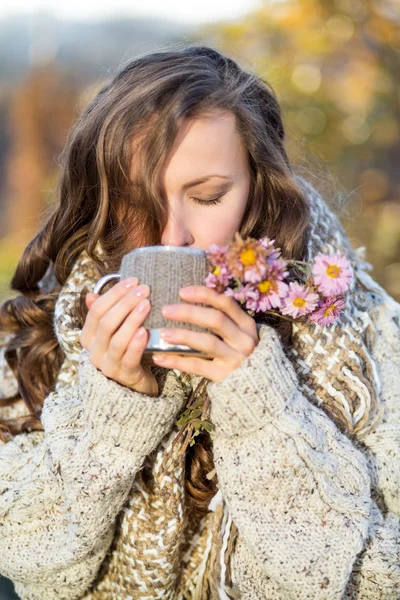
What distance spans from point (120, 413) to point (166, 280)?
339mm

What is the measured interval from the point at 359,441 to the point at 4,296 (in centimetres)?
134

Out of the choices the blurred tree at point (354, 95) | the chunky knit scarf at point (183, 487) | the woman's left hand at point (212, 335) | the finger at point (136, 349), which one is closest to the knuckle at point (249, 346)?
the woman's left hand at point (212, 335)

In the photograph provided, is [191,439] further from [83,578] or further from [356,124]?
[356,124]

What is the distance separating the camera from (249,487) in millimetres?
1493

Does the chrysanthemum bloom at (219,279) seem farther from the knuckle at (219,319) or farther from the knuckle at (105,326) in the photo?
the knuckle at (105,326)

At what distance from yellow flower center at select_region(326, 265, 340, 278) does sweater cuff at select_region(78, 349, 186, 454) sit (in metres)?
0.46

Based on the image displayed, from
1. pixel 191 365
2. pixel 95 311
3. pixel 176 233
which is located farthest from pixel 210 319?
pixel 176 233

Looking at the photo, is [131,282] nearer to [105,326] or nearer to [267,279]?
[105,326]

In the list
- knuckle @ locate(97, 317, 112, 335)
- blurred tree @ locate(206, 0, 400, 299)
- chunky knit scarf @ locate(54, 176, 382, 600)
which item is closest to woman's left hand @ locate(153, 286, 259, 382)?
knuckle @ locate(97, 317, 112, 335)

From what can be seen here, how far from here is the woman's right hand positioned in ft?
4.27

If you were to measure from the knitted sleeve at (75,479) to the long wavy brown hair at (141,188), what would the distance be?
27 cm

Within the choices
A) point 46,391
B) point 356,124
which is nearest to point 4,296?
point 46,391

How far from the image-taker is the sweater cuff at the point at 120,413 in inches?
57.6

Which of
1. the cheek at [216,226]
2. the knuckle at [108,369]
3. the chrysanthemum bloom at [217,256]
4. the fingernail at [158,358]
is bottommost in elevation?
the knuckle at [108,369]
